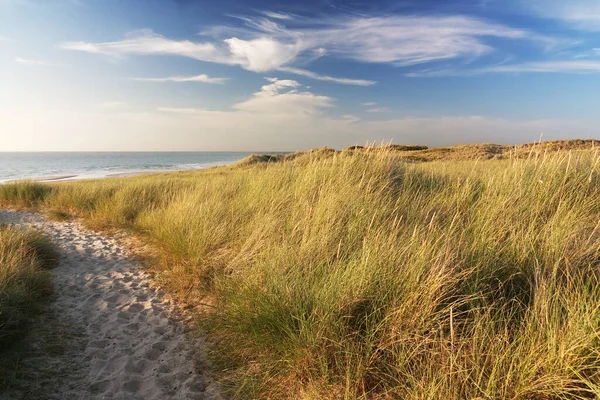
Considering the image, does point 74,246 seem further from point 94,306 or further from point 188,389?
point 188,389

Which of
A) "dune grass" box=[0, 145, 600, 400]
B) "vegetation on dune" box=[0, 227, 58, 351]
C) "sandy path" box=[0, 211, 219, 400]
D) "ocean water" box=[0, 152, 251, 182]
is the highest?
"ocean water" box=[0, 152, 251, 182]

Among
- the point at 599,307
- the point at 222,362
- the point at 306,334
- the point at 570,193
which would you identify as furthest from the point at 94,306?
the point at 570,193

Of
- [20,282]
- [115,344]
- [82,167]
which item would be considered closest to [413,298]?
[115,344]

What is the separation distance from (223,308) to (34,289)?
282 centimetres

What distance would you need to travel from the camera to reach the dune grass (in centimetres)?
162

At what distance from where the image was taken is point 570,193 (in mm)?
3789

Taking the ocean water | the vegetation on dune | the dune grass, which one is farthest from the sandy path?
the ocean water

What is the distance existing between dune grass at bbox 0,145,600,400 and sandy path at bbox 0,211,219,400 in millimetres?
351

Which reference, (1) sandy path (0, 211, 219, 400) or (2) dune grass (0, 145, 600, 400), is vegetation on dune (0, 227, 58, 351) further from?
(2) dune grass (0, 145, 600, 400)

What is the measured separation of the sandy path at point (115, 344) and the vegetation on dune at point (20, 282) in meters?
0.21

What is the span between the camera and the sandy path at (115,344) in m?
2.46

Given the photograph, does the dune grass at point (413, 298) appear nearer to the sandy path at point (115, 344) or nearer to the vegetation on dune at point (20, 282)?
the sandy path at point (115, 344)

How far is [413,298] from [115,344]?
3068mm

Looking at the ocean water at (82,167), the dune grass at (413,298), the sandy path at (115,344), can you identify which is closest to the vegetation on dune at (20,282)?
the sandy path at (115,344)
